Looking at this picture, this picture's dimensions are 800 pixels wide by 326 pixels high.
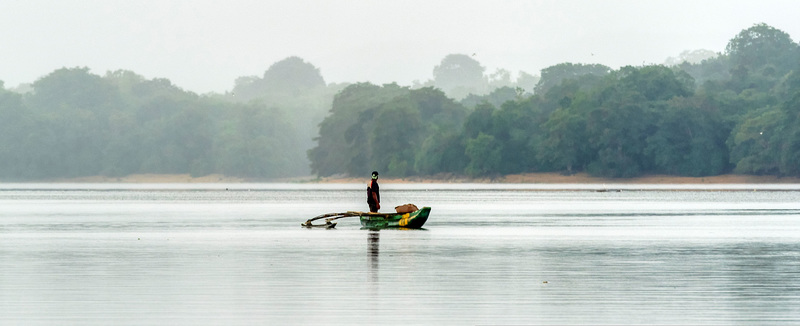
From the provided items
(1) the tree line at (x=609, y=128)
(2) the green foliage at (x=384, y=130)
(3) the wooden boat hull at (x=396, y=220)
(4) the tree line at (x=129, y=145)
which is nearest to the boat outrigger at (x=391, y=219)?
(3) the wooden boat hull at (x=396, y=220)

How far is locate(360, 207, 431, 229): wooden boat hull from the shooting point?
1644 inches

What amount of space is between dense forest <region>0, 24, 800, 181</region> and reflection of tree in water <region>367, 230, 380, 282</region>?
93.3m

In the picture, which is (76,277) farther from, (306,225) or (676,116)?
(676,116)

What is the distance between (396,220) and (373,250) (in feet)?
37.3

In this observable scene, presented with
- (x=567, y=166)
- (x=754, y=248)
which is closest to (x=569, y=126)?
(x=567, y=166)

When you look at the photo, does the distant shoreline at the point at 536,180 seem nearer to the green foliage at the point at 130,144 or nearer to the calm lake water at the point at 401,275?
the green foliage at the point at 130,144

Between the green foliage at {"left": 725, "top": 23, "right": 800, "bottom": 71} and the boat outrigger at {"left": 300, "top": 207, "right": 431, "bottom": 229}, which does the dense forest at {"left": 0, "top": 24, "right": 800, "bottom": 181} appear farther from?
the boat outrigger at {"left": 300, "top": 207, "right": 431, "bottom": 229}

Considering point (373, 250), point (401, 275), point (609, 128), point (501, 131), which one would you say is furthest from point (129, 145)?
point (401, 275)

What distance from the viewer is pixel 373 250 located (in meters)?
31.2

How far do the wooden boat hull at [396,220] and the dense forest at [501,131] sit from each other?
8954 centimetres

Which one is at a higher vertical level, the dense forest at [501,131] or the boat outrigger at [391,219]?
the dense forest at [501,131]

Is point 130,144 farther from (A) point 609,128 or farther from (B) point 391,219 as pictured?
(B) point 391,219

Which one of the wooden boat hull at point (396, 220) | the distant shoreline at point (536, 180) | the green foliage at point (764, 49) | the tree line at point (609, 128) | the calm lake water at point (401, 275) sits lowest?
the calm lake water at point (401, 275)

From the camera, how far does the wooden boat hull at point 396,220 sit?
1644 inches
